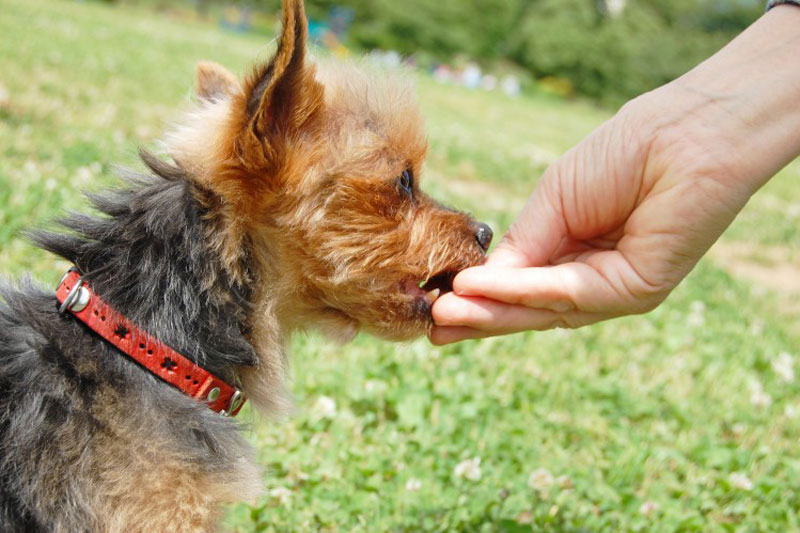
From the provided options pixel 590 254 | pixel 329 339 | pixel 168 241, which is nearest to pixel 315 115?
pixel 168 241

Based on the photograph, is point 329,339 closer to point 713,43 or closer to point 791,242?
point 791,242

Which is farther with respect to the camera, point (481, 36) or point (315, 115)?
point (481, 36)

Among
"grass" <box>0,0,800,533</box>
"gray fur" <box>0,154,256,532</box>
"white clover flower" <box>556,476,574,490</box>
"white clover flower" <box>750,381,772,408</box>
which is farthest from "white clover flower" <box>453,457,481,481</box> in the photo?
"white clover flower" <box>750,381,772,408</box>

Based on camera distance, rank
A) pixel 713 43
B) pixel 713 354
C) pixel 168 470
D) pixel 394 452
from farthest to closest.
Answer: pixel 713 43
pixel 713 354
pixel 394 452
pixel 168 470

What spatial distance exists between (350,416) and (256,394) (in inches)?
45.1

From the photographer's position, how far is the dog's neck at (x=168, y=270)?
247 centimetres

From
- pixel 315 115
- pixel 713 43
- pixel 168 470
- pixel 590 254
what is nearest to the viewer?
pixel 168 470

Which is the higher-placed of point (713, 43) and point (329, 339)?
point (329, 339)

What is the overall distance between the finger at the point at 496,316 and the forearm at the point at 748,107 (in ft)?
2.55

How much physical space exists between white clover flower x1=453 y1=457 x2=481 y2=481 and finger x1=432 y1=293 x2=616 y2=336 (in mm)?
851

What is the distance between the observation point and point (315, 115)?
9.23 feet

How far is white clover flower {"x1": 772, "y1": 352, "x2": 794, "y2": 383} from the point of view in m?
5.29

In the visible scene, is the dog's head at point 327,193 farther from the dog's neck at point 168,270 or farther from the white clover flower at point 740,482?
the white clover flower at point 740,482

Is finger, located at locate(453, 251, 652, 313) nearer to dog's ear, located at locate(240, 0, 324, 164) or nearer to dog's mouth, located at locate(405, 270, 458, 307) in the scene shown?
dog's mouth, located at locate(405, 270, 458, 307)
